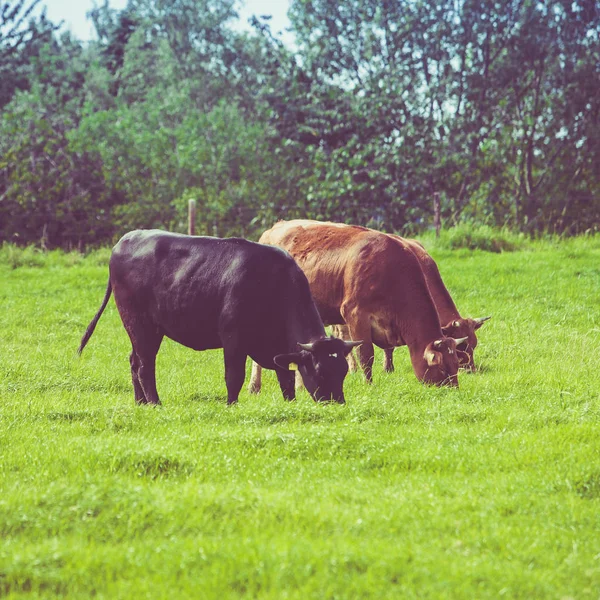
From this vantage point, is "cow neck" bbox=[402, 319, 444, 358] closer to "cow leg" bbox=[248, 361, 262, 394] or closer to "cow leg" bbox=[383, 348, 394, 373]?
"cow leg" bbox=[383, 348, 394, 373]

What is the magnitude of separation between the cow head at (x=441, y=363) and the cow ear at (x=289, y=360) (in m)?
1.69

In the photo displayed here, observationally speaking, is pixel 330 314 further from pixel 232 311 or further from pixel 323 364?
pixel 323 364

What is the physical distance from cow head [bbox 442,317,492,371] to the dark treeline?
16.1 metres

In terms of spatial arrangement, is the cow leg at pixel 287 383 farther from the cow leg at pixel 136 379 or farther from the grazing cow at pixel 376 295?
the cow leg at pixel 136 379

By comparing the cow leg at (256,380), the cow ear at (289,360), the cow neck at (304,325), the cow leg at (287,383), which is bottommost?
the cow leg at (256,380)

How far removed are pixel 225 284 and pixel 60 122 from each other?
2329cm

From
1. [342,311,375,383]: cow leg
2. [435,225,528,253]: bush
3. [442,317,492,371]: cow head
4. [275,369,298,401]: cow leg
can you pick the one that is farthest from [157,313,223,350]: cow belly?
[435,225,528,253]: bush

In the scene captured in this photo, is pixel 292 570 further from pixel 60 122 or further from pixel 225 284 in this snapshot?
pixel 60 122

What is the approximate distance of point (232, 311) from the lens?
8.53m

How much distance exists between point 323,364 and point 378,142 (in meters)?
20.0

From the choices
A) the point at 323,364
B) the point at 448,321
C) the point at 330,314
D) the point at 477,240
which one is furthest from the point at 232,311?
the point at 477,240

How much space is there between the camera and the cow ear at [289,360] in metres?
8.13

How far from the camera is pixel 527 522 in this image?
5410mm

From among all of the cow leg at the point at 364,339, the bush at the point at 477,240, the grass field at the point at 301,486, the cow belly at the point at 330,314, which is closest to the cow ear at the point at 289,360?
the grass field at the point at 301,486
